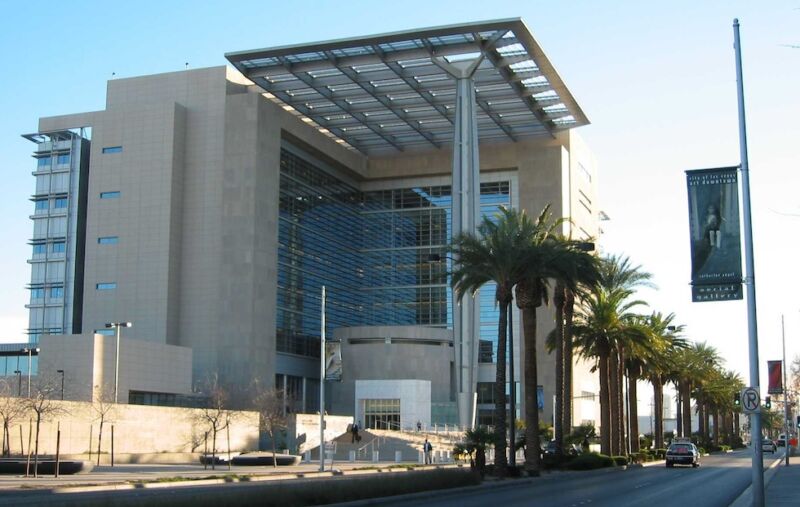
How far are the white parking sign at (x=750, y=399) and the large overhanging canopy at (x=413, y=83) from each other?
5627cm

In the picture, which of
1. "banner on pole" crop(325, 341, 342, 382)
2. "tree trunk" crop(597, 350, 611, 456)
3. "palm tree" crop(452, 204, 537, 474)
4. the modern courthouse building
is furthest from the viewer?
the modern courthouse building

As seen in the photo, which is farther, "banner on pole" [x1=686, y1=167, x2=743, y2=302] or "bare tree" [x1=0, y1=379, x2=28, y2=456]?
"bare tree" [x1=0, y1=379, x2=28, y2=456]

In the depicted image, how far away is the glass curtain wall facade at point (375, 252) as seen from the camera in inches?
4060

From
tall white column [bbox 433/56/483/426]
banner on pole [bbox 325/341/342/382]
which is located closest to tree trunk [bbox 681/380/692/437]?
tall white column [bbox 433/56/483/426]

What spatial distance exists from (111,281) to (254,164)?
1568 cm

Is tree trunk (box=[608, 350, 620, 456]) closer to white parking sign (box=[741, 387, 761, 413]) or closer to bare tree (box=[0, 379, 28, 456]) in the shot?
bare tree (box=[0, 379, 28, 456])

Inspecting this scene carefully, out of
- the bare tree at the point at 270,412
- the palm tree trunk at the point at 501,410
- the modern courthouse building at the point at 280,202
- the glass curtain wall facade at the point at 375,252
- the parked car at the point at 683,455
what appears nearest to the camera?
the palm tree trunk at the point at 501,410

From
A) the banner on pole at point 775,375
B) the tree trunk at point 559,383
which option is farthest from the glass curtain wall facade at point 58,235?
the banner on pole at point 775,375

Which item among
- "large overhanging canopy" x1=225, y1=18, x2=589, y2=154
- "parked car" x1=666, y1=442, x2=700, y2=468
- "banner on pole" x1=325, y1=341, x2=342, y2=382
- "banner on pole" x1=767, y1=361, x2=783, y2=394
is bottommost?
"parked car" x1=666, y1=442, x2=700, y2=468

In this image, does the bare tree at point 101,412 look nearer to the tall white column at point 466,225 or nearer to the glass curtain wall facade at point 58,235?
the tall white column at point 466,225

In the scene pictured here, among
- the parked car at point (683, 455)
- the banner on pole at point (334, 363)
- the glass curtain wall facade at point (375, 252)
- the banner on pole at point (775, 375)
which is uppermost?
the glass curtain wall facade at point (375, 252)

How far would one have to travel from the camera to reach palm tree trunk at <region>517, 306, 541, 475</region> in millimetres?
49188

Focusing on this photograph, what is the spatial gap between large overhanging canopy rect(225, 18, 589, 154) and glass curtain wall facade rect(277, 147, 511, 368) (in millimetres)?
9258

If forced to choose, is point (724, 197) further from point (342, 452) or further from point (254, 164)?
point (254, 164)
